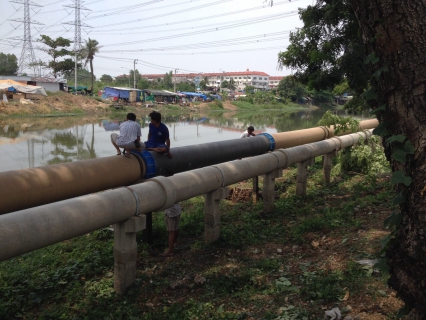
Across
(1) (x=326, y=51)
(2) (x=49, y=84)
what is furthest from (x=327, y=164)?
(2) (x=49, y=84)

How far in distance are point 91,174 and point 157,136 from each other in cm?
142

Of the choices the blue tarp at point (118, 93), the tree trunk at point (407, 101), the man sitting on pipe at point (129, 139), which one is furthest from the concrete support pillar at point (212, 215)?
the blue tarp at point (118, 93)

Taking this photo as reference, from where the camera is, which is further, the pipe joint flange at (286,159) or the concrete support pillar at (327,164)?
the concrete support pillar at (327,164)

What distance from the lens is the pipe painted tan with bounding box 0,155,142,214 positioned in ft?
14.8

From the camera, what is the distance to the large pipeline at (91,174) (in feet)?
14.9

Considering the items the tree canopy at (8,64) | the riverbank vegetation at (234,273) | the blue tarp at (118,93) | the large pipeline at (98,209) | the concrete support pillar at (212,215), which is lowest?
the riverbank vegetation at (234,273)

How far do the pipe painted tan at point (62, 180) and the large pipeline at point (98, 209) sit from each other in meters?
0.85

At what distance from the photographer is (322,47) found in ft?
33.3

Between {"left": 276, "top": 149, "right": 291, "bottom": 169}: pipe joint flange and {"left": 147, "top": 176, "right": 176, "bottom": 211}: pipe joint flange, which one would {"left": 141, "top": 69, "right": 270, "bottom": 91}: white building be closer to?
{"left": 276, "top": 149, "right": 291, "bottom": 169}: pipe joint flange

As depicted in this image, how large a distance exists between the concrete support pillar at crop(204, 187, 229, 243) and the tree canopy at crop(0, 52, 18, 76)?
66.7 m

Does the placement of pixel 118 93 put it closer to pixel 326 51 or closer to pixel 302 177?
pixel 326 51

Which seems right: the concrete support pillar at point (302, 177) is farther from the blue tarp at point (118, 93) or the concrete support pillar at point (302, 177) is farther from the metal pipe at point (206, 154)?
the blue tarp at point (118, 93)

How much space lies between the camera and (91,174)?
5301 millimetres

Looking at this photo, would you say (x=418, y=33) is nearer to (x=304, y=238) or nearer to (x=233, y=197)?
(x=304, y=238)
